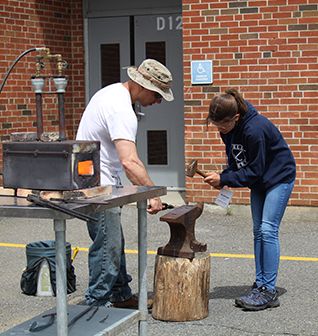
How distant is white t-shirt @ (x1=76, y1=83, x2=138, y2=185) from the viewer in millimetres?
3953

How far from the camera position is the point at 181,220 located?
14.2ft

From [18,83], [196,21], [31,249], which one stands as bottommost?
[31,249]

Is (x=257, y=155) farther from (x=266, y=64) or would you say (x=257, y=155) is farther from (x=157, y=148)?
(x=157, y=148)

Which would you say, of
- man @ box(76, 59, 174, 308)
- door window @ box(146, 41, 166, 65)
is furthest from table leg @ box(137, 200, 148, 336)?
door window @ box(146, 41, 166, 65)

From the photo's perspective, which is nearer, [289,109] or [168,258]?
[168,258]

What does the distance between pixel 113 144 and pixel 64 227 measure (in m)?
1.28

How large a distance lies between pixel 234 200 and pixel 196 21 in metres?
2.56

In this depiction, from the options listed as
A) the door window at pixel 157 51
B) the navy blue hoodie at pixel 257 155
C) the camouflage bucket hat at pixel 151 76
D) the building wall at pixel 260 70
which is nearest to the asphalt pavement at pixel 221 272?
the building wall at pixel 260 70

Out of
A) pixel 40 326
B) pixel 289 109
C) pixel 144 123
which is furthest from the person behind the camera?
pixel 144 123

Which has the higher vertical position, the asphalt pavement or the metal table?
the metal table

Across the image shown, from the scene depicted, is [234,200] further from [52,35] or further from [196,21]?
[52,35]

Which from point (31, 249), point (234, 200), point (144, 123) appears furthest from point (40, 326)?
point (144, 123)

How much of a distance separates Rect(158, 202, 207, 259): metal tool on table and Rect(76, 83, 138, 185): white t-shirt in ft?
1.74

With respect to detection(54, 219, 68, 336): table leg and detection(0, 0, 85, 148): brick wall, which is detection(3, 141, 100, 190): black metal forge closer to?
detection(54, 219, 68, 336): table leg
